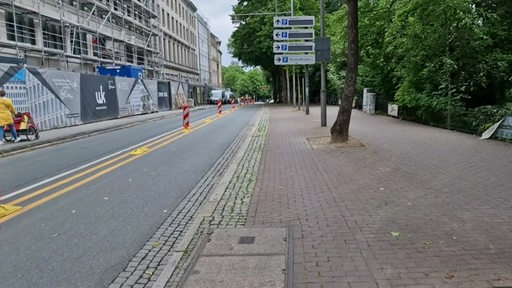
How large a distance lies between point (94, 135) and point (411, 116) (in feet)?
45.9

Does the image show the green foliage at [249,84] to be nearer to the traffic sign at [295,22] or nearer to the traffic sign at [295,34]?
the traffic sign at [295,34]

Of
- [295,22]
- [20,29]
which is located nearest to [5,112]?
[295,22]

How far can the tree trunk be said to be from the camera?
39.4ft

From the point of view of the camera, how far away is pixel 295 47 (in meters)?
21.3

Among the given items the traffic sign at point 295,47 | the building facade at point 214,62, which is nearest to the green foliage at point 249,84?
the building facade at point 214,62

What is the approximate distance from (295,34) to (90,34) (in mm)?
19476

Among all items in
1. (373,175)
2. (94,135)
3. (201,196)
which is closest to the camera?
(201,196)

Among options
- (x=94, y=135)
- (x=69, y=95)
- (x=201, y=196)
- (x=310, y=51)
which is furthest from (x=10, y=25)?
(x=201, y=196)

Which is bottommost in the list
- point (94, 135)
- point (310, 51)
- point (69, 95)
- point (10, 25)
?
point (94, 135)

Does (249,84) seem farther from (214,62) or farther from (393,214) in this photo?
(393,214)

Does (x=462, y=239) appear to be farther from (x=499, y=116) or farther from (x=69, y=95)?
(x=69, y=95)

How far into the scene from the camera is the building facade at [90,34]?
979 inches

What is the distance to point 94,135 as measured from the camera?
19.1 m

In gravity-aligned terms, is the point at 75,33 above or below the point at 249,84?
above
